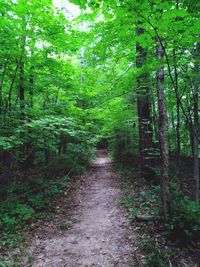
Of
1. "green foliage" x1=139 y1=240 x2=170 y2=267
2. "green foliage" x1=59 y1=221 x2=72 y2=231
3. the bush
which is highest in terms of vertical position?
the bush

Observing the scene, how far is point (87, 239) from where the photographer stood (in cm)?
443

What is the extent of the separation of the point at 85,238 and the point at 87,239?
8 centimetres

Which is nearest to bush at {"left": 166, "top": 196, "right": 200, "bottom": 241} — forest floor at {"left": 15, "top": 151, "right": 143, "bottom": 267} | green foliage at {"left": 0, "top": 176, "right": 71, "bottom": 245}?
forest floor at {"left": 15, "top": 151, "right": 143, "bottom": 267}

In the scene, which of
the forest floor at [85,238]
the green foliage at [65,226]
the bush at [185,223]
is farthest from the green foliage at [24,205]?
the bush at [185,223]

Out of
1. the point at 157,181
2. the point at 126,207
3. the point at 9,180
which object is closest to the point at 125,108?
the point at 157,181

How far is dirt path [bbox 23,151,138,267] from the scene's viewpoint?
145 inches

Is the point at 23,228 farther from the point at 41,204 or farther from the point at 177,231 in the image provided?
the point at 177,231

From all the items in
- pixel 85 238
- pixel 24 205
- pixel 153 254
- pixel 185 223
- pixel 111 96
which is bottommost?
pixel 85 238

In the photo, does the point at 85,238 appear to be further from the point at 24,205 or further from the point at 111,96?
the point at 111,96

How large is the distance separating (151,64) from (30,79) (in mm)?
5244

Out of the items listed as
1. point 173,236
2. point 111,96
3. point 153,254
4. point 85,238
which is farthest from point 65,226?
point 111,96

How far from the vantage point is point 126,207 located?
599 centimetres

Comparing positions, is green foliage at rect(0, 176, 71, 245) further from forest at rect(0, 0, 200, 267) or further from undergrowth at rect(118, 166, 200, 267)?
undergrowth at rect(118, 166, 200, 267)

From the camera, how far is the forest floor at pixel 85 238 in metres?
3.67
